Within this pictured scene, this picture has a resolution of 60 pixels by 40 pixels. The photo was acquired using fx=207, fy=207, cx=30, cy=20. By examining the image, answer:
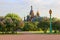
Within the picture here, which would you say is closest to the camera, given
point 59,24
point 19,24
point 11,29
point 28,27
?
point 11,29

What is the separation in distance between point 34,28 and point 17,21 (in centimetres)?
779

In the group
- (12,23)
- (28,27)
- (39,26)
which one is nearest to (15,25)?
(12,23)

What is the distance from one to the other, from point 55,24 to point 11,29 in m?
11.2

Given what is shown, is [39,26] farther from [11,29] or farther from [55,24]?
[11,29]

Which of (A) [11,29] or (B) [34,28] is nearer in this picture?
(A) [11,29]

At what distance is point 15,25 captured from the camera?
3425cm

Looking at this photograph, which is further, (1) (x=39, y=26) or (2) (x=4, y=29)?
(1) (x=39, y=26)

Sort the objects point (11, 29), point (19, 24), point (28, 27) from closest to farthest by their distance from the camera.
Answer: point (11, 29)
point (19, 24)
point (28, 27)

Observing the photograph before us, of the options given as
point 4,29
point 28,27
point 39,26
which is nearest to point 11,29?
point 4,29

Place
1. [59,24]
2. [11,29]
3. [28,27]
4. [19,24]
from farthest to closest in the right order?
[28,27] < [59,24] < [19,24] < [11,29]

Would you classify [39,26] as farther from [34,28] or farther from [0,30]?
[0,30]

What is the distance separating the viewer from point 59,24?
39.3 metres

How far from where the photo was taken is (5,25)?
1325 inches

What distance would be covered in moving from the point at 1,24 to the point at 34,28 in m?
10.2
